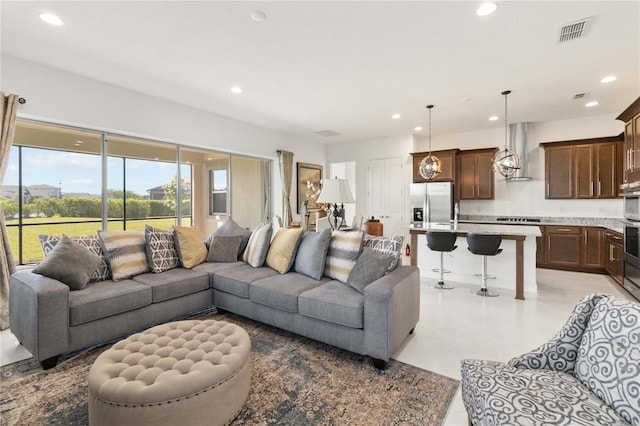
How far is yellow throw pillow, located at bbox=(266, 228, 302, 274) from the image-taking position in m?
3.36

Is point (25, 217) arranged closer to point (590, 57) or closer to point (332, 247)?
point (332, 247)

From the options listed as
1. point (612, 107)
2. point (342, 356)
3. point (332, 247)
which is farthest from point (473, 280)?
point (612, 107)

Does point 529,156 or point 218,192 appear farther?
point 529,156

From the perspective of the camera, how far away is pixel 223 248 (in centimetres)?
387

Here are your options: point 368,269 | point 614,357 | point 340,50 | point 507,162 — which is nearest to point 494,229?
point 507,162

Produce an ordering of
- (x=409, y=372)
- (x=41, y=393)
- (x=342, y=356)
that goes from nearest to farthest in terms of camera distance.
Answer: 1. (x=41, y=393)
2. (x=409, y=372)
3. (x=342, y=356)

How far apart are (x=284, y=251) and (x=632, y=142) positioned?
16.7 feet

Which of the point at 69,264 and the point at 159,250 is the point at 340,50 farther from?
the point at 69,264

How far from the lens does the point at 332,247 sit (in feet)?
10.5

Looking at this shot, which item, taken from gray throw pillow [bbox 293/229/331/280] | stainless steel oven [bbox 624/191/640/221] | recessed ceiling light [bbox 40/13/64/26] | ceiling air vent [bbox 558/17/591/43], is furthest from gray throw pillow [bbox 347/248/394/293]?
stainless steel oven [bbox 624/191/640/221]

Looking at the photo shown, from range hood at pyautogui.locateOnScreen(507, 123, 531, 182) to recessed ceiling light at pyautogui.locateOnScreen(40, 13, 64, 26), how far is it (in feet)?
23.6

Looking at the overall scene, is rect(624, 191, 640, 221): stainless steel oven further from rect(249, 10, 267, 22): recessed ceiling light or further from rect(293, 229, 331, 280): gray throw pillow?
rect(249, 10, 267, 22): recessed ceiling light

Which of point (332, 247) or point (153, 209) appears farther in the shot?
point (153, 209)

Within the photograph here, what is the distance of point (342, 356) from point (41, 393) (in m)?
2.12
